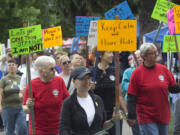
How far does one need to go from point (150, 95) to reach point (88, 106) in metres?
1.41

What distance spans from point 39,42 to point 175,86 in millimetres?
2026

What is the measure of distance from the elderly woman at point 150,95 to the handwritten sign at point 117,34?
0.64m

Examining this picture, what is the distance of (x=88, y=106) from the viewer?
4336 mm

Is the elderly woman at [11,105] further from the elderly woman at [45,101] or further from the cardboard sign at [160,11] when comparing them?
the cardboard sign at [160,11]

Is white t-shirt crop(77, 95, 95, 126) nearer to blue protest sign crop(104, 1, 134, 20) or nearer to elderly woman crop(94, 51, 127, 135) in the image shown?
elderly woman crop(94, 51, 127, 135)

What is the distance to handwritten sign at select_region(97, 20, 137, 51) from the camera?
16.3 ft

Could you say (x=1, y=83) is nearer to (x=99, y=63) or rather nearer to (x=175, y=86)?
(x=99, y=63)

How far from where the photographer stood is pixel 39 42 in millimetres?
5887

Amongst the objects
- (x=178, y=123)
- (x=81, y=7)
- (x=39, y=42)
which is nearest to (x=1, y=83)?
(x=39, y=42)

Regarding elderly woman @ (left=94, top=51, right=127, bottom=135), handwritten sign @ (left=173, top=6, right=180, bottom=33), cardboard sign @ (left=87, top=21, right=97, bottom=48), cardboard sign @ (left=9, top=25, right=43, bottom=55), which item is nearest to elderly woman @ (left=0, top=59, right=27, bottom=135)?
cardboard sign @ (left=87, top=21, right=97, bottom=48)

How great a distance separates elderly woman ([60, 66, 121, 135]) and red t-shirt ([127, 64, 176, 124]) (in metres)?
1.26

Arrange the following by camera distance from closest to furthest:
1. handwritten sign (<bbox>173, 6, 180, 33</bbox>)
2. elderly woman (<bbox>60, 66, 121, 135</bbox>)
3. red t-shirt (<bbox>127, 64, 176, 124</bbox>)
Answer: elderly woman (<bbox>60, 66, 121, 135</bbox>) < red t-shirt (<bbox>127, 64, 176, 124</bbox>) < handwritten sign (<bbox>173, 6, 180, 33</bbox>)

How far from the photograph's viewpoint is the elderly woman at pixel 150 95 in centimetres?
548

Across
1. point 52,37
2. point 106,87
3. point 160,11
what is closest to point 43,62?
point 106,87
